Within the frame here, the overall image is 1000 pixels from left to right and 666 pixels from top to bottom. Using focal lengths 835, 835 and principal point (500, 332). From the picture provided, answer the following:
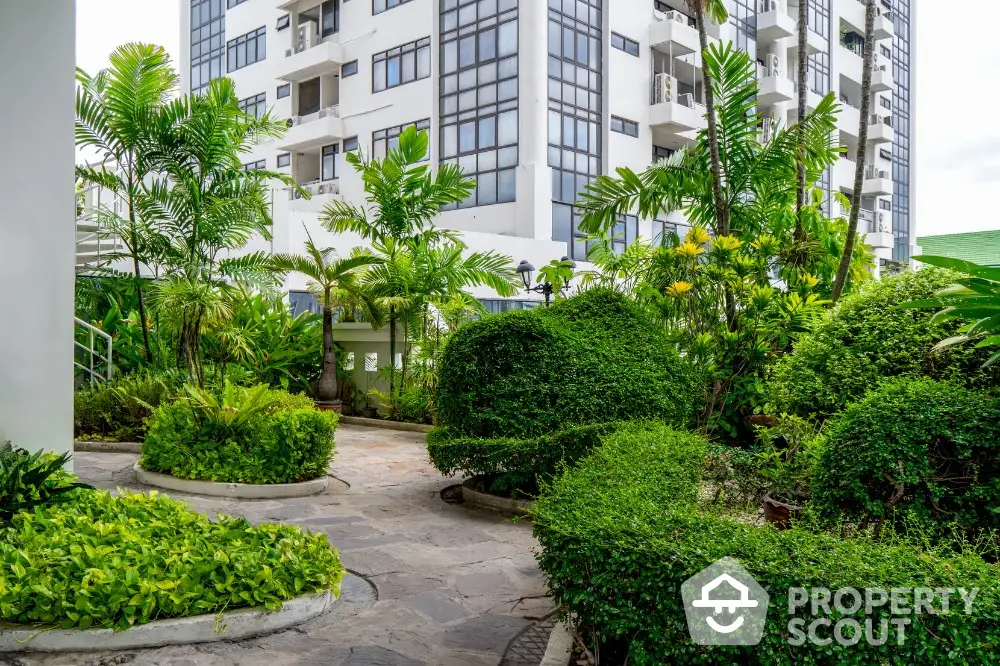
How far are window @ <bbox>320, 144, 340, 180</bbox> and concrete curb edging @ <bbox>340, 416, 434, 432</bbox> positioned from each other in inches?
754

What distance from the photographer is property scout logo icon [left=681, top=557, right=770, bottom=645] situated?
3.09 m

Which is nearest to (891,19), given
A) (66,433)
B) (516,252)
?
(516,252)

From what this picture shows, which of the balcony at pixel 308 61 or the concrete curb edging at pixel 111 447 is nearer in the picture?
the concrete curb edging at pixel 111 447

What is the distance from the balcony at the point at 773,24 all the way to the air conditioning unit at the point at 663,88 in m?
6.59

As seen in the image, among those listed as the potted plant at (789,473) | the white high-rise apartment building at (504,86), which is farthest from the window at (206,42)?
the potted plant at (789,473)

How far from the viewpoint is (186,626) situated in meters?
4.40

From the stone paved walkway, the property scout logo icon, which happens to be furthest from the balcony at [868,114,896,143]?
the property scout logo icon

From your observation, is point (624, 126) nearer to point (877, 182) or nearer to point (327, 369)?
point (877, 182)

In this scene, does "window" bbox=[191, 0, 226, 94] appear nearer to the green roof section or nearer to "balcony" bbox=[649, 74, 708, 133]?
"balcony" bbox=[649, 74, 708, 133]

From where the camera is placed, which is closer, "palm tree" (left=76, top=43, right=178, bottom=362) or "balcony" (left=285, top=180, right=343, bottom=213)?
"palm tree" (left=76, top=43, right=178, bottom=362)

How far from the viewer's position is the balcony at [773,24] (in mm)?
34594

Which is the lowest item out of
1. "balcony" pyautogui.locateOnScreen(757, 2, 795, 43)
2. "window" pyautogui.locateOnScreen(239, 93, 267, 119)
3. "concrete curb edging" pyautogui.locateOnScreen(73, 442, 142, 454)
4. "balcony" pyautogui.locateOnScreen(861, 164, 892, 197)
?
"concrete curb edging" pyautogui.locateOnScreen(73, 442, 142, 454)

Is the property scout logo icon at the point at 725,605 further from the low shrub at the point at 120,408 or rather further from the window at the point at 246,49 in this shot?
the window at the point at 246,49

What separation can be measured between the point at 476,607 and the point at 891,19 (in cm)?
4756
